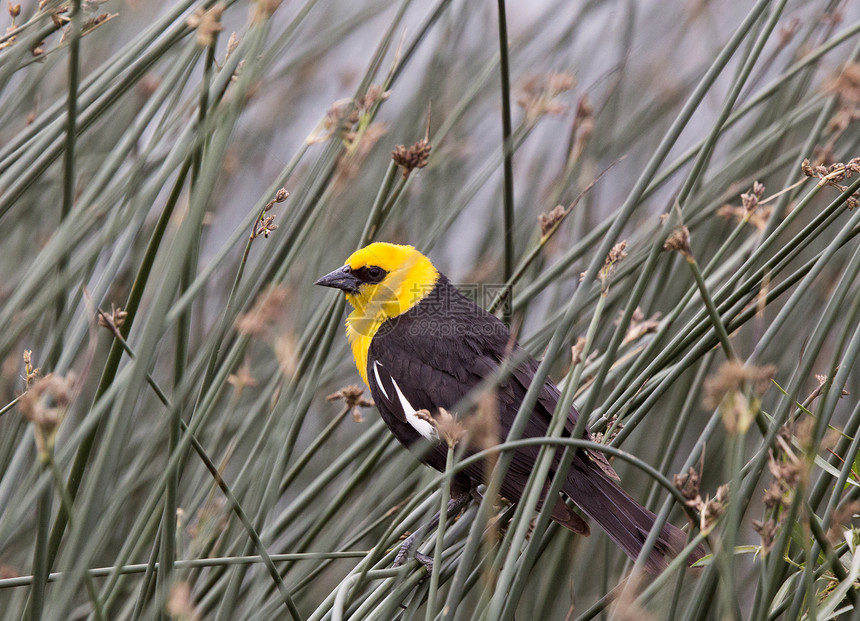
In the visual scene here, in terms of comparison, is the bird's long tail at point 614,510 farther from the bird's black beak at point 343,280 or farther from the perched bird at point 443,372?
the bird's black beak at point 343,280

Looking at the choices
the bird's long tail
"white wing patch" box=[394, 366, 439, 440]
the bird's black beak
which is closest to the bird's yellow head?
the bird's black beak

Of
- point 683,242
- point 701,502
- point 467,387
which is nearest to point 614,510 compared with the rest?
point 467,387

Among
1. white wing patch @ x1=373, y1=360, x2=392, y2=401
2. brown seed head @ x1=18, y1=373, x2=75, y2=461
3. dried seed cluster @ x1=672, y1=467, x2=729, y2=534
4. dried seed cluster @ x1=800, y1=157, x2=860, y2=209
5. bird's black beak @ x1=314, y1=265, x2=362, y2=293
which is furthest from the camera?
Answer: bird's black beak @ x1=314, y1=265, x2=362, y2=293

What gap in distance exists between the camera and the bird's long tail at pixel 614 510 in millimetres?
1709

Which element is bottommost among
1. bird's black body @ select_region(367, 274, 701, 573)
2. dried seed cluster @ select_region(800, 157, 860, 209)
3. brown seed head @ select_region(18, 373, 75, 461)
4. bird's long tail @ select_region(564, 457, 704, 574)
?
bird's long tail @ select_region(564, 457, 704, 574)

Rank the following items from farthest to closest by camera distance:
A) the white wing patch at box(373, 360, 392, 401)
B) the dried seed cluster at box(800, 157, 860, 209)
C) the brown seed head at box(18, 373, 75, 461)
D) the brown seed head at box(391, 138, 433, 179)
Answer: the white wing patch at box(373, 360, 392, 401), the brown seed head at box(391, 138, 433, 179), the dried seed cluster at box(800, 157, 860, 209), the brown seed head at box(18, 373, 75, 461)

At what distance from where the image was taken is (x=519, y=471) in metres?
1.97

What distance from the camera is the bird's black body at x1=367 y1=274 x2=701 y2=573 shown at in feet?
5.86

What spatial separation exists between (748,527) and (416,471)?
1.43 m

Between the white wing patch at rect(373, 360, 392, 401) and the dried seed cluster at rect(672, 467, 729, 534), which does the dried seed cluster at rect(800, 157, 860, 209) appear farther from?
the white wing patch at rect(373, 360, 392, 401)

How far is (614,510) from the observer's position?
5.85 feet

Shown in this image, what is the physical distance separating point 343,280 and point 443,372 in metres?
0.44

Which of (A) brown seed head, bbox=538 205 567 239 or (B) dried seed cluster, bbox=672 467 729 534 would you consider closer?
(B) dried seed cluster, bbox=672 467 729 534

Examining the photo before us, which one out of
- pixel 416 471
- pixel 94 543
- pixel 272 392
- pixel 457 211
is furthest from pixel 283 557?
pixel 457 211
